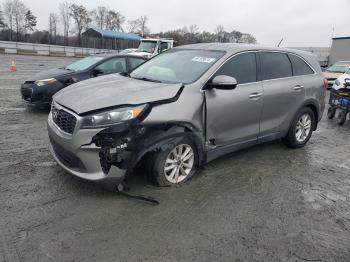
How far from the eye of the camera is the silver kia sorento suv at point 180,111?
11.1 ft

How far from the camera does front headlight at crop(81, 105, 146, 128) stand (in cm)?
332

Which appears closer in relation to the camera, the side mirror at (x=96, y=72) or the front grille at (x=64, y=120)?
the front grille at (x=64, y=120)

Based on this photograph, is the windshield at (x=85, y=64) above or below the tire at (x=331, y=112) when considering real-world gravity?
above

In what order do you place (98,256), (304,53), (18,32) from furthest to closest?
(18,32), (304,53), (98,256)

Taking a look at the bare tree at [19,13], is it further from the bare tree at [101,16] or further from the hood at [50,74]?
the hood at [50,74]

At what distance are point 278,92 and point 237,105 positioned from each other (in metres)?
0.99

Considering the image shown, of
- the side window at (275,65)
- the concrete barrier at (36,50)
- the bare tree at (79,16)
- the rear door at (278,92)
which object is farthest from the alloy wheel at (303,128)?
the bare tree at (79,16)

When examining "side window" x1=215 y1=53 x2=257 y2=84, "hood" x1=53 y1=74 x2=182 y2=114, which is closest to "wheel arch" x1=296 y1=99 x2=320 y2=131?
"side window" x1=215 y1=53 x2=257 y2=84

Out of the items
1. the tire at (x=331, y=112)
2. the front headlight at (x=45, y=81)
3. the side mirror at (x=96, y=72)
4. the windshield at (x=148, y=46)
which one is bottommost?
the tire at (x=331, y=112)

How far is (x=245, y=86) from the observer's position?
14.8 feet

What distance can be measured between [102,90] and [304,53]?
12.7ft

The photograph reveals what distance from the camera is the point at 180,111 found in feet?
12.4

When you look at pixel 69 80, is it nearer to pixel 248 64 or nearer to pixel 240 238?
pixel 248 64

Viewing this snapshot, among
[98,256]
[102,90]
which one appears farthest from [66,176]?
[98,256]
